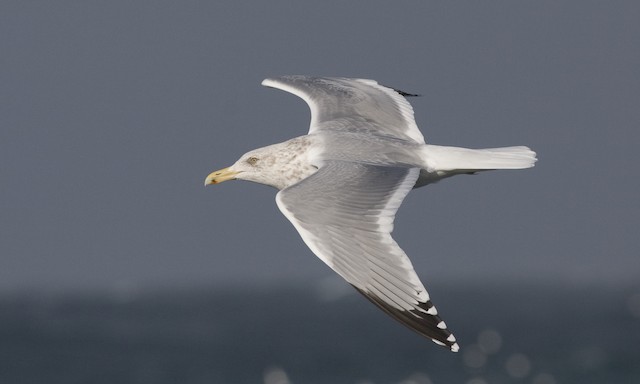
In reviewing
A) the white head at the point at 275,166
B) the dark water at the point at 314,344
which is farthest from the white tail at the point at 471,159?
the dark water at the point at 314,344

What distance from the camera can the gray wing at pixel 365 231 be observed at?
37.4ft

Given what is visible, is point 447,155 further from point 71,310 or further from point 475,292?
point 475,292

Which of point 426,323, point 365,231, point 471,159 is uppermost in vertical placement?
point 471,159

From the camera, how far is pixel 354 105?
16188mm

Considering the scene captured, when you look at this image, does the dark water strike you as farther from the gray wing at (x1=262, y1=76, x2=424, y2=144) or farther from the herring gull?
the herring gull

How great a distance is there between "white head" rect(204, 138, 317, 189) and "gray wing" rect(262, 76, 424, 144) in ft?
2.44

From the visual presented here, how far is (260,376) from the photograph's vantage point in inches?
2222

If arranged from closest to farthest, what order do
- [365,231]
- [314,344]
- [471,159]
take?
1. [365,231]
2. [471,159]
3. [314,344]

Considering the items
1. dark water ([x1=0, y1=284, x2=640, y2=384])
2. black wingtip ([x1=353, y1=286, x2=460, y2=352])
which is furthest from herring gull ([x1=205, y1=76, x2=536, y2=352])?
dark water ([x1=0, y1=284, x2=640, y2=384])

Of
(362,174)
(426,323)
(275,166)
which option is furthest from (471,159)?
(426,323)

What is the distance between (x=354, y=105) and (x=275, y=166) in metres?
1.80

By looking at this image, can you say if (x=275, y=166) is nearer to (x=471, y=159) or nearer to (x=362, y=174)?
(x=362, y=174)

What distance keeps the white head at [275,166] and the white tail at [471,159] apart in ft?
3.70

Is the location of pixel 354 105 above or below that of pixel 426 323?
above
